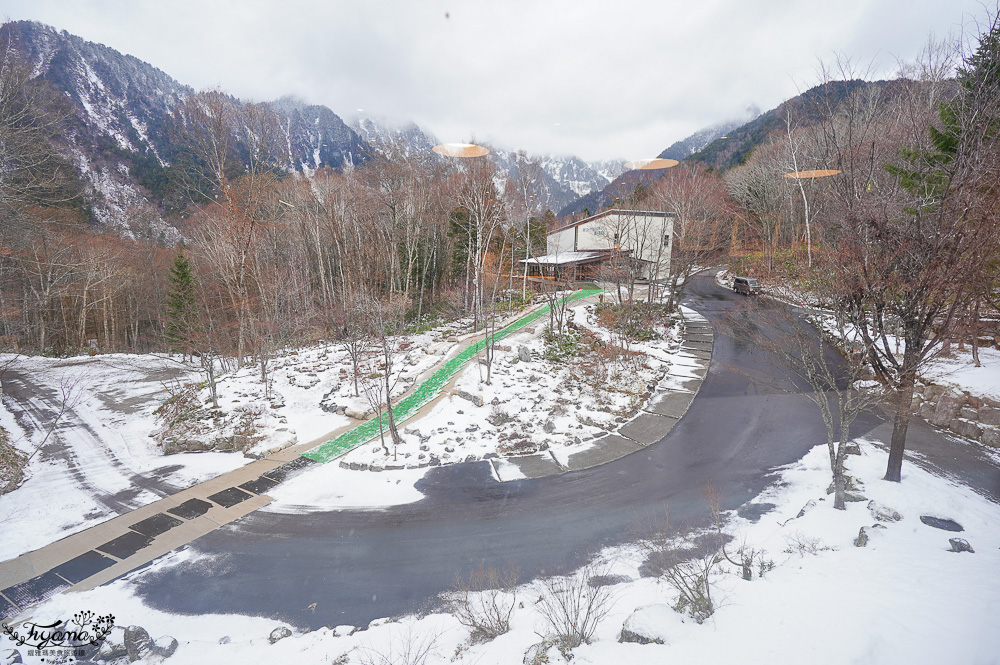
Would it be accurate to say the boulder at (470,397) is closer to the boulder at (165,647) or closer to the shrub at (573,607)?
the shrub at (573,607)

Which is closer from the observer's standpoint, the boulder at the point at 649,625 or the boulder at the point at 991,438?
the boulder at the point at 649,625

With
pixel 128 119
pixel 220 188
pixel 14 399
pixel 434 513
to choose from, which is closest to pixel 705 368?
pixel 434 513

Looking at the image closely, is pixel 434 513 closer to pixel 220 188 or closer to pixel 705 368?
pixel 705 368

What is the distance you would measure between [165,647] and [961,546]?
1035 cm

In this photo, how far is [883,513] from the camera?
6184 mm

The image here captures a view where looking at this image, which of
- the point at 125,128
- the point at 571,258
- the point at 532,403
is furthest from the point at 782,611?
the point at 125,128

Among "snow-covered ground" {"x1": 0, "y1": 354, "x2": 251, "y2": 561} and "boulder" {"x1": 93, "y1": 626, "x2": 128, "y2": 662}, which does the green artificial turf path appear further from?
"boulder" {"x1": 93, "y1": 626, "x2": 128, "y2": 662}

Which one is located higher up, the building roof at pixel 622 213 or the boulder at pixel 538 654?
the building roof at pixel 622 213

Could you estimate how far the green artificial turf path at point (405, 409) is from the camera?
10.4 m

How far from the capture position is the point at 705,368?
50.7 ft

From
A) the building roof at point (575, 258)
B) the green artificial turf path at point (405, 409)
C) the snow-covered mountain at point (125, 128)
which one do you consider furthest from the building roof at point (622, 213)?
the snow-covered mountain at point (125, 128)

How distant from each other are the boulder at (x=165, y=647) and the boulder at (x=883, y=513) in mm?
10381

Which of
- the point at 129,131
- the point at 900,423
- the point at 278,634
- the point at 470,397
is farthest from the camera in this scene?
the point at 129,131

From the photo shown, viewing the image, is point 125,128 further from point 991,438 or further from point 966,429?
point 991,438
